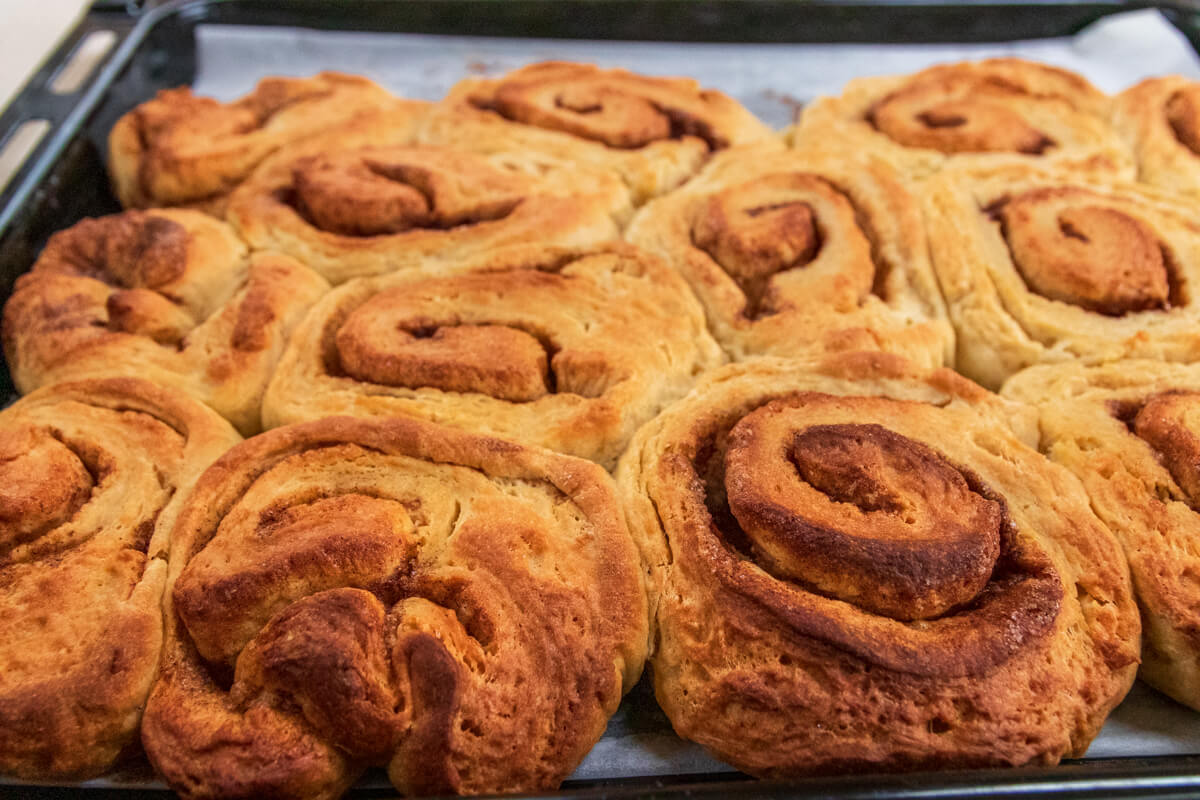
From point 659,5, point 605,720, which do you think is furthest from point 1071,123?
point 605,720

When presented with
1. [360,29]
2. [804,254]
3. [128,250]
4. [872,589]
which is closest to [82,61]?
[360,29]

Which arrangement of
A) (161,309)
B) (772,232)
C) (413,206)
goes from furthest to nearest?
(413,206) → (772,232) → (161,309)

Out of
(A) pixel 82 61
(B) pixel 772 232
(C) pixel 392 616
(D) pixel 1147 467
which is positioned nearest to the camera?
(C) pixel 392 616

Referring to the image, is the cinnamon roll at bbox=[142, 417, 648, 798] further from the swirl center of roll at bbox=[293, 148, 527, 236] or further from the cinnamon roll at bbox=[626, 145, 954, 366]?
the swirl center of roll at bbox=[293, 148, 527, 236]

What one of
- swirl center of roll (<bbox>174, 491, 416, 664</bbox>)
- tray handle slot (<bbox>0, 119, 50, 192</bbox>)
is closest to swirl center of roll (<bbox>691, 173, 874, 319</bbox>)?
swirl center of roll (<bbox>174, 491, 416, 664</bbox>)

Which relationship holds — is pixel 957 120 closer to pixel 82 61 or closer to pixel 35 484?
pixel 35 484

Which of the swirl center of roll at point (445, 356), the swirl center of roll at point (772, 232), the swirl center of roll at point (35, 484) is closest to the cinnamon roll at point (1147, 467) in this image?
the swirl center of roll at point (772, 232)

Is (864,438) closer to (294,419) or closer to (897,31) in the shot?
(294,419)
